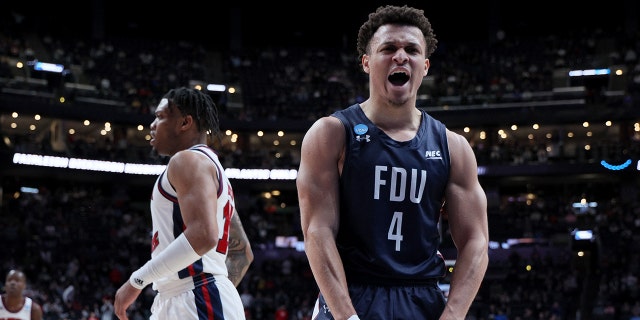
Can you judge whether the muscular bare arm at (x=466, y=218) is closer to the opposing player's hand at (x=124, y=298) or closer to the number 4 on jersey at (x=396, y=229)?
the number 4 on jersey at (x=396, y=229)

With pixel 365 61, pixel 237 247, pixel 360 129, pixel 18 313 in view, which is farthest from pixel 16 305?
pixel 360 129

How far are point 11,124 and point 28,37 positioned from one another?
4272 mm

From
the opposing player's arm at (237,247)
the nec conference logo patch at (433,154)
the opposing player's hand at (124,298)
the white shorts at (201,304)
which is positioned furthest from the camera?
the opposing player's arm at (237,247)

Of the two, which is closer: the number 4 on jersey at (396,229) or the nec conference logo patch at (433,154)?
the number 4 on jersey at (396,229)

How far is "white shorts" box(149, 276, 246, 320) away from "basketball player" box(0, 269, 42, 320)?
5.77 metres

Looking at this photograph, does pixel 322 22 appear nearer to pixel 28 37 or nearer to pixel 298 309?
pixel 28 37

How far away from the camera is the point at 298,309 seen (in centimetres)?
2716

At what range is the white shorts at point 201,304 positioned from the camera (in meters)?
4.95

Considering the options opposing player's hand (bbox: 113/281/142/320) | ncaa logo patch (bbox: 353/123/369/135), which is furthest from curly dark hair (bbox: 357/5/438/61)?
opposing player's hand (bbox: 113/281/142/320)

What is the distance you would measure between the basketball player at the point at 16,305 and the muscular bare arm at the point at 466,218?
7.57m

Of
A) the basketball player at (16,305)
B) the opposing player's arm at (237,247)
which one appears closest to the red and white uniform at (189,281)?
the opposing player's arm at (237,247)

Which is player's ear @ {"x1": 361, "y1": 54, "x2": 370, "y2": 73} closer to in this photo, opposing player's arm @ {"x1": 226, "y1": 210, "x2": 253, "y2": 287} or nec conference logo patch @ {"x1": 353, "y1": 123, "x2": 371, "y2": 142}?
nec conference logo patch @ {"x1": 353, "y1": 123, "x2": 371, "y2": 142}

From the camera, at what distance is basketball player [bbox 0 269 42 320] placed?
10.3 metres

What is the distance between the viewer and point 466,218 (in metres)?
3.86
